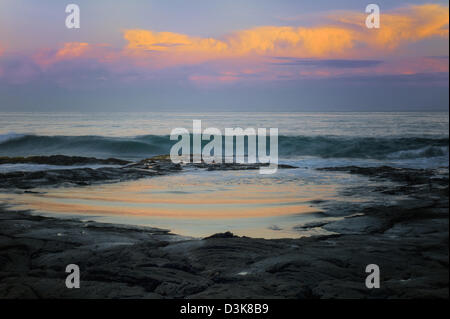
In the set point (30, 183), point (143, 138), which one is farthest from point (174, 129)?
point (30, 183)

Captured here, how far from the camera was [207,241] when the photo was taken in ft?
14.1

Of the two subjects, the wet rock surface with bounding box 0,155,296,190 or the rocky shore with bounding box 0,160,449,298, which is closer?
the rocky shore with bounding box 0,160,449,298

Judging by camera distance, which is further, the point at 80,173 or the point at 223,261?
the point at 80,173

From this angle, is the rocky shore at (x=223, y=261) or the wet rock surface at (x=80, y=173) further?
the wet rock surface at (x=80, y=173)

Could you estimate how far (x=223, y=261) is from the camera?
379cm

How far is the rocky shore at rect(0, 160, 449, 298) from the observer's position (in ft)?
10.4

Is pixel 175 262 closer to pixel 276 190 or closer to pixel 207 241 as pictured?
pixel 207 241

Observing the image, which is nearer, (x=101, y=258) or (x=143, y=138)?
(x=101, y=258)

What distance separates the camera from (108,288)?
322cm

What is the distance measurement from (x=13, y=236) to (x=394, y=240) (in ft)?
13.3

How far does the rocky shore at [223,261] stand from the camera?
3.16 m
